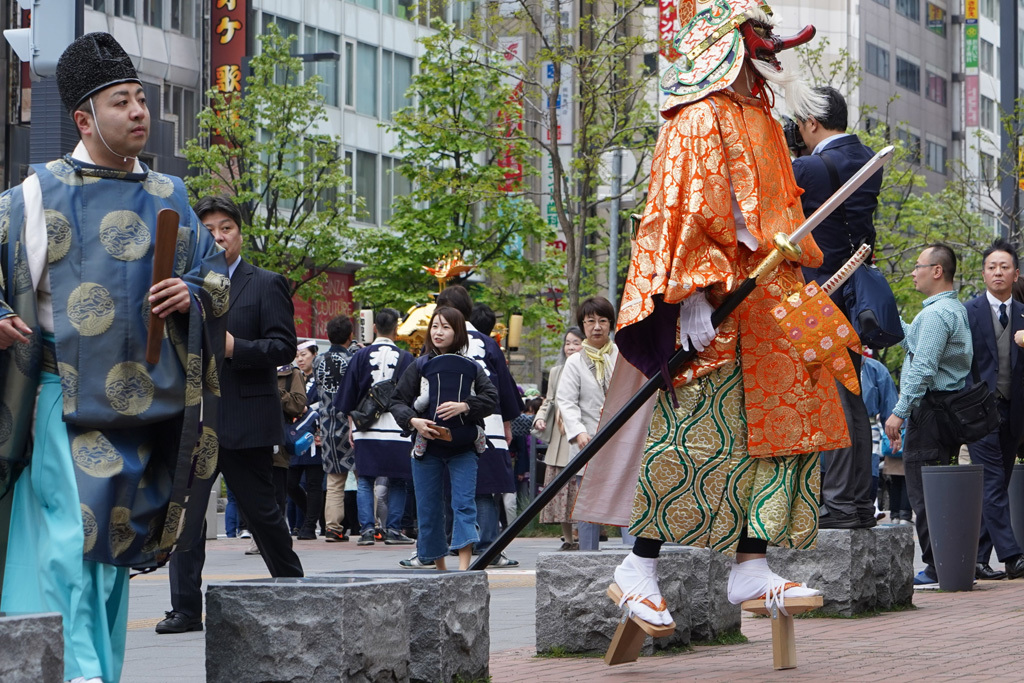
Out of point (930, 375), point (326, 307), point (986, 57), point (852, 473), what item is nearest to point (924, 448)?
point (930, 375)

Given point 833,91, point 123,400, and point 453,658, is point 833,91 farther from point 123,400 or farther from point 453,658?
point 123,400

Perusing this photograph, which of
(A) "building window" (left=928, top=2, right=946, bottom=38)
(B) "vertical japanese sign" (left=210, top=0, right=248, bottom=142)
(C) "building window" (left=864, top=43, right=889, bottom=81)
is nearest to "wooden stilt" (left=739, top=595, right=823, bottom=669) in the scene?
(B) "vertical japanese sign" (left=210, top=0, right=248, bottom=142)

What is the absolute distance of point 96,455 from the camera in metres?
4.53

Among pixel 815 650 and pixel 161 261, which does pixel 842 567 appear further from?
pixel 161 261

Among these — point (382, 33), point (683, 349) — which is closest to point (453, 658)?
point (683, 349)

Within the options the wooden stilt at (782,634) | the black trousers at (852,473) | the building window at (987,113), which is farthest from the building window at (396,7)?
the wooden stilt at (782,634)

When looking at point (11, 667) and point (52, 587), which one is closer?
point (11, 667)

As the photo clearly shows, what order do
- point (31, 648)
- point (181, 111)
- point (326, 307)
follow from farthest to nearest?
point (326, 307) < point (181, 111) < point (31, 648)

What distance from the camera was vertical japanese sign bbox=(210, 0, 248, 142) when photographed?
35562 millimetres

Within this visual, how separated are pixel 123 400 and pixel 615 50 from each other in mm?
15812

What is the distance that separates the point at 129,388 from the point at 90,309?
256 millimetres

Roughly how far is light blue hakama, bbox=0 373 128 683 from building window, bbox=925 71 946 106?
213 feet

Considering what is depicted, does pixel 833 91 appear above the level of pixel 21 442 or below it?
above

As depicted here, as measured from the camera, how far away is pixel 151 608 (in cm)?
905
